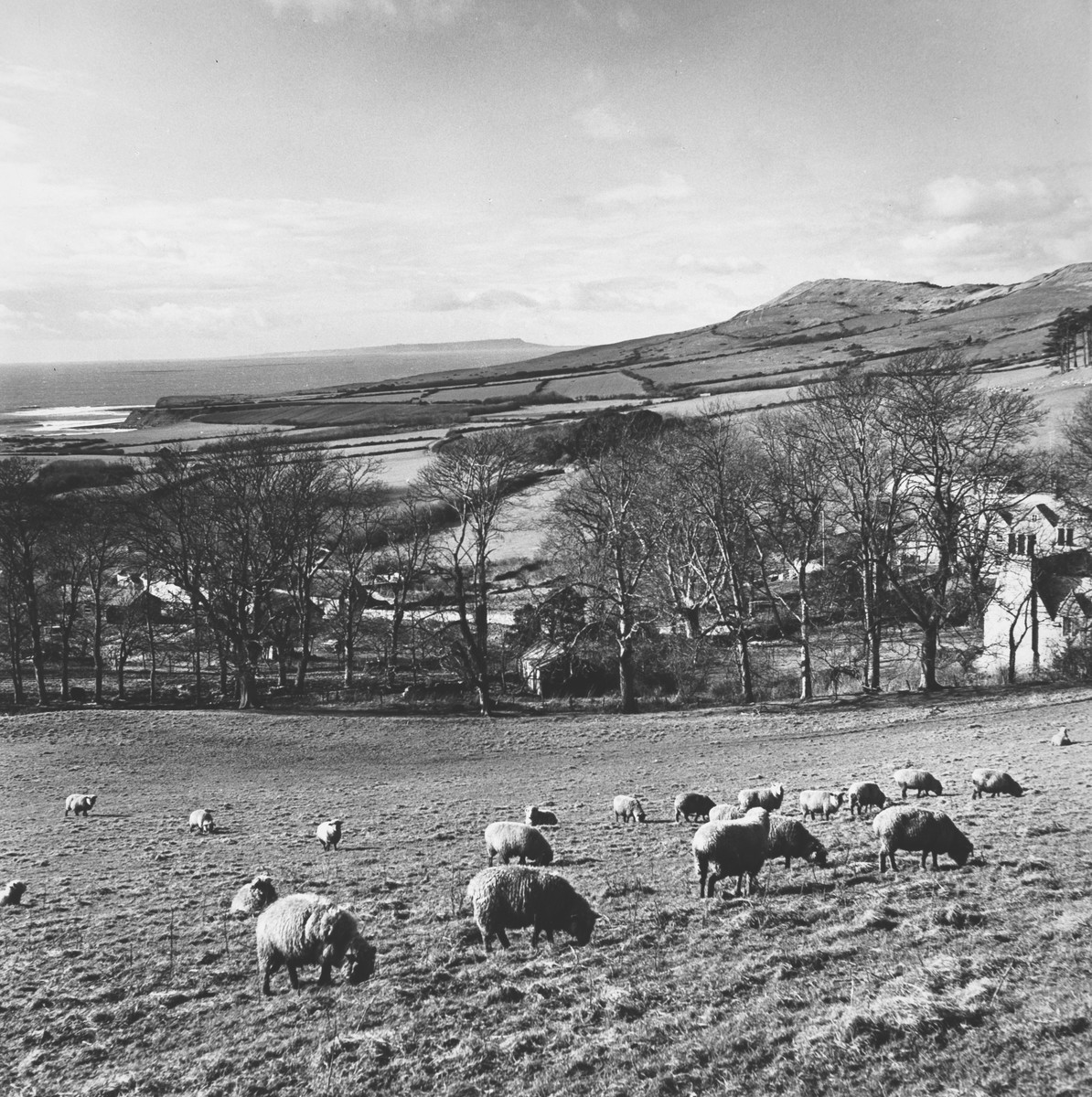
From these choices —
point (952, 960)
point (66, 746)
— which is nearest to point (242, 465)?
point (66, 746)

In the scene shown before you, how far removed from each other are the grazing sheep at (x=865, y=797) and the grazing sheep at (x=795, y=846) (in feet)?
16.8

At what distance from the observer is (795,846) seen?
43.8 feet

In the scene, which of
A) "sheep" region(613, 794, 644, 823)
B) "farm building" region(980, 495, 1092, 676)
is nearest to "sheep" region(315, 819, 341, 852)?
"sheep" region(613, 794, 644, 823)

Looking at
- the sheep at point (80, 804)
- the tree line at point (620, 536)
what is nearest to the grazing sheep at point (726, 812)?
the sheep at point (80, 804)

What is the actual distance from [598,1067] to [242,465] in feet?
123

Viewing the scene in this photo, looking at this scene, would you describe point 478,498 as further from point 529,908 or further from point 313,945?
point 313,945

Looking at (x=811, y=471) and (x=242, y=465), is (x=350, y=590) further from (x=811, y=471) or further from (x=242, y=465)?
(x=811, y=471)

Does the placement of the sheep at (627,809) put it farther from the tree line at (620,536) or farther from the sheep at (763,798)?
the tree line at (620,536)

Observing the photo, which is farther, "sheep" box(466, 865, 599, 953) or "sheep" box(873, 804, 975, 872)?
"sheep" box(873, 804, 975, 872)

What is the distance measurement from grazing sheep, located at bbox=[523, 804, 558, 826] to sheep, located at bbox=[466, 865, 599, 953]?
7.74m

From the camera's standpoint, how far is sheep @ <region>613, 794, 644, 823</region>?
1872 centimetres

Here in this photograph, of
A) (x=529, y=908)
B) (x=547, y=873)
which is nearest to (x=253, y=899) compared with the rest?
(x=529, y=908)

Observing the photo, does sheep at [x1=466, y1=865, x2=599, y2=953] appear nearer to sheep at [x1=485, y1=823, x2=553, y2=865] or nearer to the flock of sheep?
the flock of sheep

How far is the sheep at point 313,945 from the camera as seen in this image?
9703 millimetres
